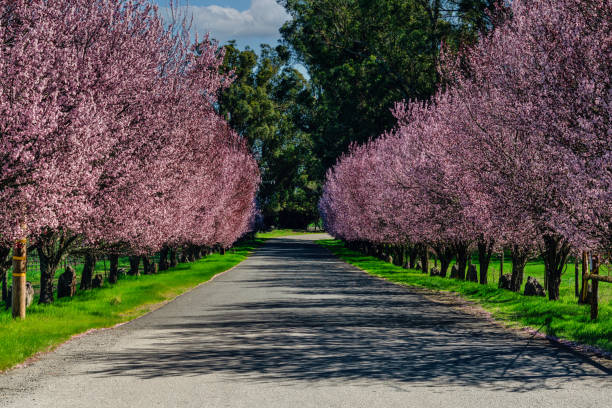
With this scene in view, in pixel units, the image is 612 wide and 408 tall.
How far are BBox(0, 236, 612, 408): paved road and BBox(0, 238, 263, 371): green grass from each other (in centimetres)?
52

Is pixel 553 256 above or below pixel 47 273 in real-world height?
above

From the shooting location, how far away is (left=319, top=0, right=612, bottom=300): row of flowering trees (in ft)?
39.3

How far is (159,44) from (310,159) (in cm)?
5576

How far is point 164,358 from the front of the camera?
10008mm

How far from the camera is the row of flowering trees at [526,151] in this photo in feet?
39.3

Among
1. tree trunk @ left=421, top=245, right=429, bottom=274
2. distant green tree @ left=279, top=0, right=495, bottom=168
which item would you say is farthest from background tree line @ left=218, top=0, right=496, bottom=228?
tree trunk @ left=421, top=245, right=429, bottom=274

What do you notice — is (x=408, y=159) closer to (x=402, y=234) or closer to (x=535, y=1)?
(x=402, y=234)

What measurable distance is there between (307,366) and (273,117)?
71433mm

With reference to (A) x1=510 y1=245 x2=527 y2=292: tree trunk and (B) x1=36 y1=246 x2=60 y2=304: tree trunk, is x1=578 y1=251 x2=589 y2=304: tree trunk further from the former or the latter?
(B) x1=36 y1=246 x2=60 y2=304: tree trunk

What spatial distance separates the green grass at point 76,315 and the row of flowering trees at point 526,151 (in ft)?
32.7

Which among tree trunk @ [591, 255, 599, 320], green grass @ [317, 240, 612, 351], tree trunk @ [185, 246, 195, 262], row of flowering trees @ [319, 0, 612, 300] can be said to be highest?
row of flowering trees @ [319, 0, 612, 300]

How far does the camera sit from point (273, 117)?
79.4m

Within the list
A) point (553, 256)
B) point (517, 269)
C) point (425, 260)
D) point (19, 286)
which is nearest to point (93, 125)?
point (19, 286)

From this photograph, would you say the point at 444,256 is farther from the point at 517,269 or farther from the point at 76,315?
the point at 76,315
